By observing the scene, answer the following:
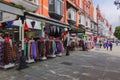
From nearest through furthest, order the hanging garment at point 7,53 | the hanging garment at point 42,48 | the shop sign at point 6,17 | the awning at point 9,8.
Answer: the awning at point 9,8 < the hanging garment at point 7,53 < the shop sign at point 6,17 < the hanging garment at point 42,48

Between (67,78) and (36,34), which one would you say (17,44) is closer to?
(67,78)

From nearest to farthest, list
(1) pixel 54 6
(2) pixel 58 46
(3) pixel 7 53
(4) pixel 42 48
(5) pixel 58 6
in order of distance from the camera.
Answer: (3) pixel 7 53
(4) pixel 42 48
(2) pixel 58 46
(1) pixel 54 6
(5) pixel 58 6

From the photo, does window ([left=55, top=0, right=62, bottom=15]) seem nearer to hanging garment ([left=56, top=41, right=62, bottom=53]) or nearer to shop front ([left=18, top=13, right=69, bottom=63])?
shop front ([left=18, top=13, right=69, bottom=63])

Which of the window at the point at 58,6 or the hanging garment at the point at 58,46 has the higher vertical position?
the window at the point at 58,6

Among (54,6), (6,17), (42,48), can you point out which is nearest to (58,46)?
(42,48)

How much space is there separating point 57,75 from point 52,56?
630cm

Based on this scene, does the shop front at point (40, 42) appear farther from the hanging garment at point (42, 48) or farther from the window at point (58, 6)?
the window at point (58, 6)

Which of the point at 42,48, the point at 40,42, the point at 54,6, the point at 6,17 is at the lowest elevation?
the point at 42,48

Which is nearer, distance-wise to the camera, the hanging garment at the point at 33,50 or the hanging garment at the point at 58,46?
the hanging garment at the point at 33,50

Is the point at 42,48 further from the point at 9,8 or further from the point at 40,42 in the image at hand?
the point at 9,8

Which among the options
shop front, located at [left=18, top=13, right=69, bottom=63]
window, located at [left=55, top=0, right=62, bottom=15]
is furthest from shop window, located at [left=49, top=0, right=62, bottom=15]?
shop front, located at [left=18, top=13, right=69, bottom=63]

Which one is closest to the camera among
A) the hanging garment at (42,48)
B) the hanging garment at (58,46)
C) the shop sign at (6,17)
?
the shop sign at (6,17)

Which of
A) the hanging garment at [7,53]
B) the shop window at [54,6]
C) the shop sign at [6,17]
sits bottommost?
the hanging garment at [7,53]

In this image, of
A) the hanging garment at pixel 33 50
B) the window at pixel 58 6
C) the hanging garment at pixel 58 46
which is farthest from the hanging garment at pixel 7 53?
the window at pixel 58 6
